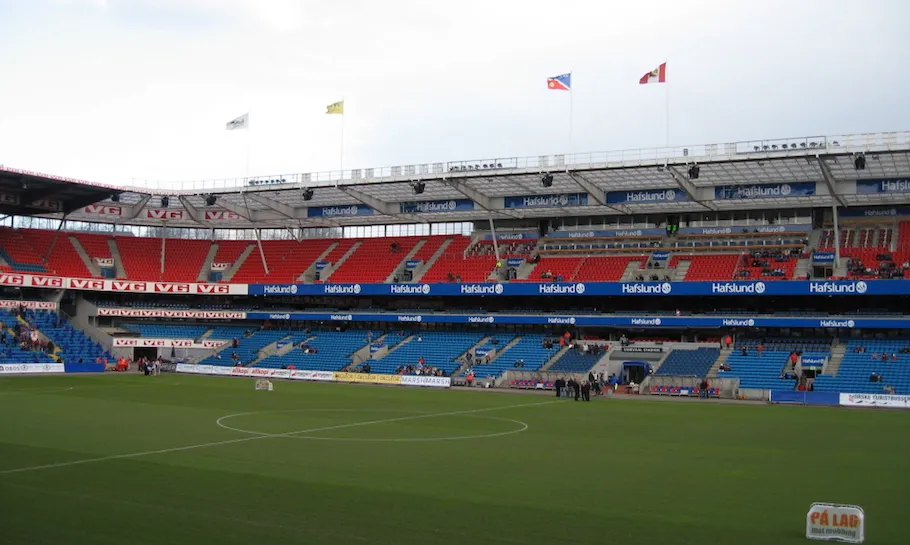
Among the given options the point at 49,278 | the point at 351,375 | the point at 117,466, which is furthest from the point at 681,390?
the point at 49,278

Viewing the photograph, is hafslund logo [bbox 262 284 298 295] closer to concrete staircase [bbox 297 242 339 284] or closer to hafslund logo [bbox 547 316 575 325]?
concrete staircase [bbox 297 242 339 284]

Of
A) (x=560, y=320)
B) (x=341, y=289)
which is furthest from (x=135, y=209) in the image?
(x=560, y=320)

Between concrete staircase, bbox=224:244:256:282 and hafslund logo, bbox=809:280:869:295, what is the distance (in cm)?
5045

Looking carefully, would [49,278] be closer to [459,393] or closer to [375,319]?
[375,319]

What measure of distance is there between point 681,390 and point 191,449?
Result: 114ft

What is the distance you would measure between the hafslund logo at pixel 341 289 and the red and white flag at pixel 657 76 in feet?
103

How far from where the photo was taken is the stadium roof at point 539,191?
49031 mm

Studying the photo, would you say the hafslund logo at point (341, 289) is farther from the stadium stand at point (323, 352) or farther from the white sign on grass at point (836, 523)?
the white sign on grass at point (836, 523)

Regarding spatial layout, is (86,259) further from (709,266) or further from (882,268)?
(882,268)

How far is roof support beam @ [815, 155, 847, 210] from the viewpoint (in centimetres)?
4739

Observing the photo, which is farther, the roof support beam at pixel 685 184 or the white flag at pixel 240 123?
the white flag at pixel 240 123

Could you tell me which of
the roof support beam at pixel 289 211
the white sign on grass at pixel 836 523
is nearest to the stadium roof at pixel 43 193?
the roof support beam at pixel 289 211

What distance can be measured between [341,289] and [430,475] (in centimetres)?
5246

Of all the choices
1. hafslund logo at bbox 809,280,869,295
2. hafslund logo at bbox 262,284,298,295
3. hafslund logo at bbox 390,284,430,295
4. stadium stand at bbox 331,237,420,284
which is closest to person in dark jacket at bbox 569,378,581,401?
hafslund logo at bbox 809,280,869,295
